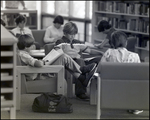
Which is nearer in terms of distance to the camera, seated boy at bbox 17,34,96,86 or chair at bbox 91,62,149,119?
chair at bbox 91,62,149,119

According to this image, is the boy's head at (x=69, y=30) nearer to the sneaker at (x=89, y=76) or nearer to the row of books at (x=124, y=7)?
the sneaker at (x=89, y=76)

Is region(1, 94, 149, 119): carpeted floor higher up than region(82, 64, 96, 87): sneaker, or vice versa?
region(82, 64, 96, 87): sneaker

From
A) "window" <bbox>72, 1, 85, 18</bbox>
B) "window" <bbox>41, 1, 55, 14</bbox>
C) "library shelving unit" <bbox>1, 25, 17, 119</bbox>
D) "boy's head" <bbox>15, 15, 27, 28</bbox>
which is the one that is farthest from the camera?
"window" <bbox>41, 1, 55, 14</bbox>

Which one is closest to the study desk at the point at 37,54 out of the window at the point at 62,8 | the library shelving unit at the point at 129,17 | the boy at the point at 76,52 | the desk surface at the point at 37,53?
the desk surface at the point at 37,53

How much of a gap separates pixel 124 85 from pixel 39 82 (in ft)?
4.25

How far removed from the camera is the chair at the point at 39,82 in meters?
5.53

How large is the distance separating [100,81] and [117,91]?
9.1 inches

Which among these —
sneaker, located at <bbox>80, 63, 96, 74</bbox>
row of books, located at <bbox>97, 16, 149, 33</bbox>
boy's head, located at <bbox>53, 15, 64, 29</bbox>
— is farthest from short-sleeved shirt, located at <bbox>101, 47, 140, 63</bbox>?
row of books, located at <bbox>97, 16, 149, 33</bbox>

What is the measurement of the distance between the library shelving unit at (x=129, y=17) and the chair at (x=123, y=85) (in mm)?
4408

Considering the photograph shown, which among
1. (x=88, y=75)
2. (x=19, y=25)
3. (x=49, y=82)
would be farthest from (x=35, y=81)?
(x=19, y=25)

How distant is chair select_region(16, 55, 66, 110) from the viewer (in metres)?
5.53

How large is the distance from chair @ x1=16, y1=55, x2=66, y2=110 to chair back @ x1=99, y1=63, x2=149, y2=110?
87 cm

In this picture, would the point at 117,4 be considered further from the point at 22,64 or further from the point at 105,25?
the point at 22,64

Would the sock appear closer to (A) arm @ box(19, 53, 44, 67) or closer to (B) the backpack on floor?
(B) the backpack on floor
